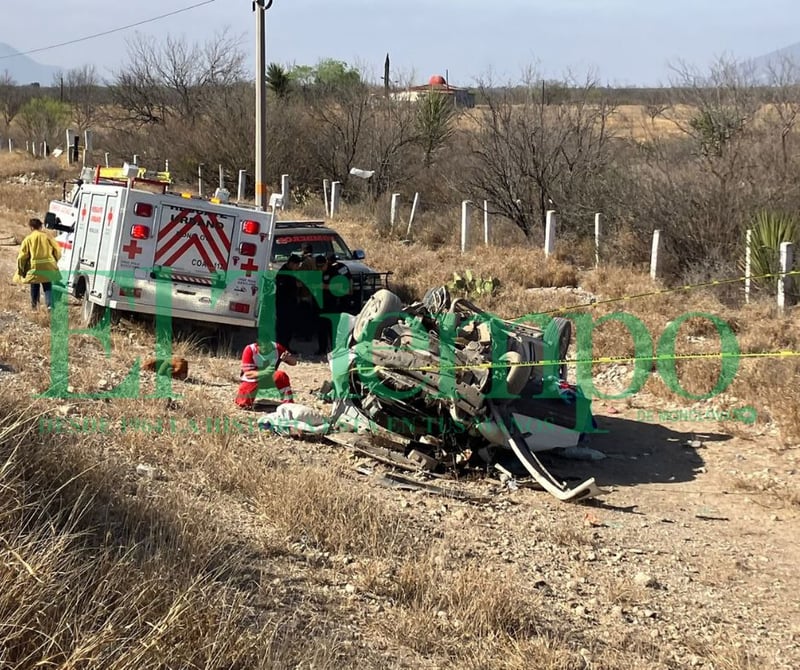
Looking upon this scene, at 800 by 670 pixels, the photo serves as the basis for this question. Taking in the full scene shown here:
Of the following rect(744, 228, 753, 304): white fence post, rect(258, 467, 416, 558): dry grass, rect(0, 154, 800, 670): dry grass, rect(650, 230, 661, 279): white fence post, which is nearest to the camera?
rect(0, 154, 800, 670): dry grass

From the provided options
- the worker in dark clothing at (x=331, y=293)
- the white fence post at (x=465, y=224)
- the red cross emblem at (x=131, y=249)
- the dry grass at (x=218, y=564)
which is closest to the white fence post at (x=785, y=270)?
the dry grass at (x=218, y=564)

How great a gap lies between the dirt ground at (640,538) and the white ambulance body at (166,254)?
6.18ft

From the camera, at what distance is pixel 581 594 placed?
5.81m

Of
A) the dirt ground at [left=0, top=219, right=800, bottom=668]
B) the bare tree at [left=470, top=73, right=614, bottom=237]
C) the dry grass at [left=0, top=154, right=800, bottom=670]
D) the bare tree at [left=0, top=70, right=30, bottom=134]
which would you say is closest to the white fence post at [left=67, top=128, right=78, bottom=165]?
the bare tree at [left=470, top=73, right=614, bottom=237]

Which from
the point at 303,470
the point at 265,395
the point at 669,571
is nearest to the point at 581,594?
the point at 669,571

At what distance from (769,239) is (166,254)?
8.74m

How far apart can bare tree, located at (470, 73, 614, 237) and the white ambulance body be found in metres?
9.84

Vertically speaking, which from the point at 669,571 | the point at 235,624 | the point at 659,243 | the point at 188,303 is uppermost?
the point at 659,243

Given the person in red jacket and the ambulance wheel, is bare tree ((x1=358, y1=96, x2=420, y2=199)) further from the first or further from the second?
the person in red jacket

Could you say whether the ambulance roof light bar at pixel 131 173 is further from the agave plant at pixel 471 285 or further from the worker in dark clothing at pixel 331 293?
the agave plant at pixel 471 285

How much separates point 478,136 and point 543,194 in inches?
114

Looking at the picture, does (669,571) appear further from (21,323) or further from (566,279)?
(566,279)

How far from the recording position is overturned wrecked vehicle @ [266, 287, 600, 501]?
8.01 metres

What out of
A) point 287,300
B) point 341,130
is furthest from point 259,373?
point 341,130
